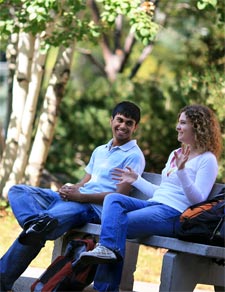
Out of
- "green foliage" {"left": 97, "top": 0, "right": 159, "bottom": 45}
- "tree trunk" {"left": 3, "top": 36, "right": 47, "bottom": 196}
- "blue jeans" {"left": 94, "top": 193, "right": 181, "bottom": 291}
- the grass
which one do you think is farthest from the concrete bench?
"tree trunk" {"left": 3, "top": 36, "right": 47, "bottom": 196}

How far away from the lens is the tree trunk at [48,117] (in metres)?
11.3

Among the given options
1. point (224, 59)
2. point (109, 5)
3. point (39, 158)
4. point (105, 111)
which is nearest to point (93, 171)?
point (109, 5)

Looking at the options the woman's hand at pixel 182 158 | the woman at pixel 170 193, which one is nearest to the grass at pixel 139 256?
the woman at pixel 170 193

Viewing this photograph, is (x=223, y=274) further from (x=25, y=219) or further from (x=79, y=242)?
(x=25, y=219)

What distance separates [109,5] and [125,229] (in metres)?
3.52

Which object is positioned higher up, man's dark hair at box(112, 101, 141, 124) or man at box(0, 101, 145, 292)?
man's dark hair at box(112, 101, 141, 124)

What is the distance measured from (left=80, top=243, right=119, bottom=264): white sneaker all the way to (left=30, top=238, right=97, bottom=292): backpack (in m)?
0.13

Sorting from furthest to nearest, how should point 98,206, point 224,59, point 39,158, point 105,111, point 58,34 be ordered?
1. point 105,111
2. point 224,59
3. point 39,158
4. point 58,34
5. point 98,206

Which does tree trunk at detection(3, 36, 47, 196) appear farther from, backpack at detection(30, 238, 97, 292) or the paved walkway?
backpack at detection(30, 238, 97, 292)

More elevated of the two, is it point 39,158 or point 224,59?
point 224,59

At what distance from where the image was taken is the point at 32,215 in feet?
20.9

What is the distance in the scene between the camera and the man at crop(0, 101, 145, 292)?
6332 mm

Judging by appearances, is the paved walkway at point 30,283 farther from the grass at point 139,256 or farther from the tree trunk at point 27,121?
the tree trunk at point 27,121

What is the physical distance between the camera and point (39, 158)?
1134 cm
